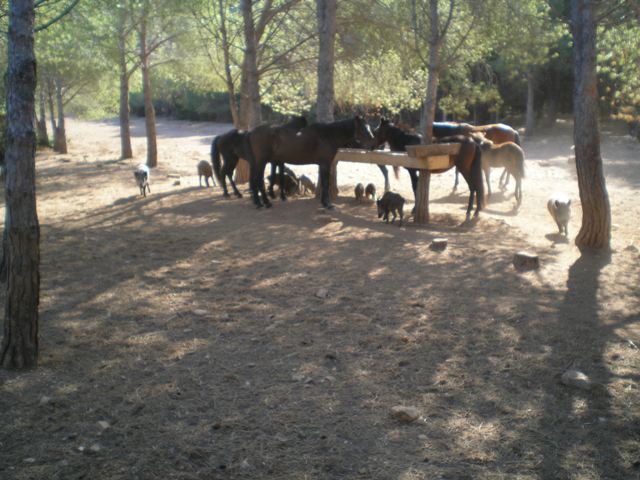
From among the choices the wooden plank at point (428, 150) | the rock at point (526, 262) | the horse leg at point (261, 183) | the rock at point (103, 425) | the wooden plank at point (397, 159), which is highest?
the wooden plank at point (428, 150)

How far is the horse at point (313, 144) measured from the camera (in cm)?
1154

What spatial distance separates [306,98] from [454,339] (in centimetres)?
1311

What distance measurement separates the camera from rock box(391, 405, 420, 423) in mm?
3902

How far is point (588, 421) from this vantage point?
393cm

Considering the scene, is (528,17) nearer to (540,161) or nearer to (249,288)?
(249,288)

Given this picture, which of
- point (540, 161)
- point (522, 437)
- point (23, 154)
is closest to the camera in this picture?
point (522, 437)

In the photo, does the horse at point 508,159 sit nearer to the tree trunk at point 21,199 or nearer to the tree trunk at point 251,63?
the tree trunk at point 251,63

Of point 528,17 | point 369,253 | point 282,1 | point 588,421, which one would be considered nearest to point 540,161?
point 282,1

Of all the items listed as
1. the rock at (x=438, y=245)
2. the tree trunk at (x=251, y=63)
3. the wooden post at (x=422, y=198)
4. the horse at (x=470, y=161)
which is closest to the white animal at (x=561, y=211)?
the horse at (x=470, y=161)

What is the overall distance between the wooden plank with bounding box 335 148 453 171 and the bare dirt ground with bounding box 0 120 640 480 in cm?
118

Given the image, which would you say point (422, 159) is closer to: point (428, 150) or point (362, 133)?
point (428, 150)

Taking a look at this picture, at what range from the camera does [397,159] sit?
10.2 meters

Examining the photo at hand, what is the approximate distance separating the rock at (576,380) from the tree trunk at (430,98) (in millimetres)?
6242

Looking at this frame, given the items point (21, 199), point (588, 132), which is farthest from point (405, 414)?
point (588, 132)
